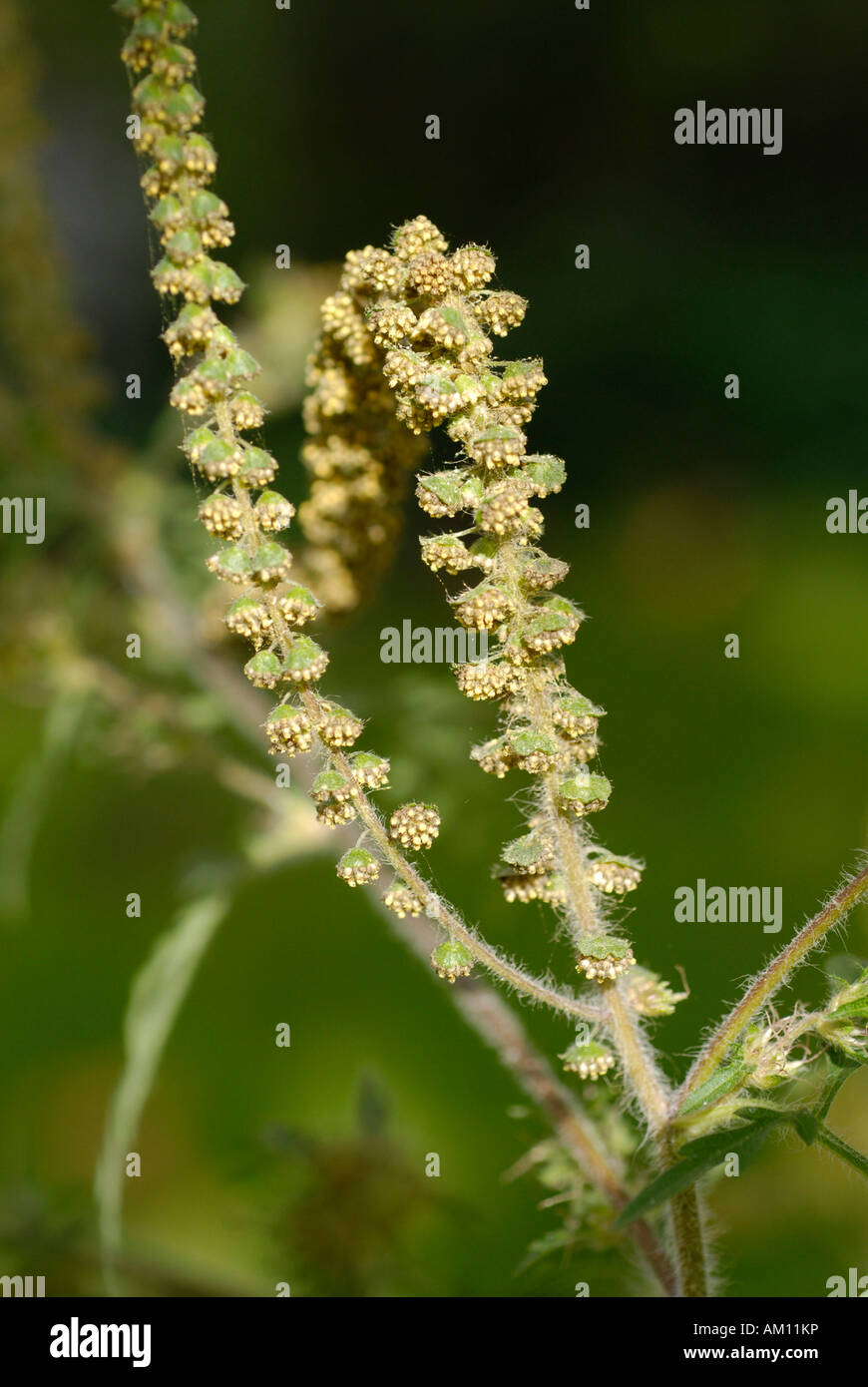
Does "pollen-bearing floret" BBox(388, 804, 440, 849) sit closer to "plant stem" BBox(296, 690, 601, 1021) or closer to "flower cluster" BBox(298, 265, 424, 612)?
"plant stem" BBox(296, 690, 601, 1021)

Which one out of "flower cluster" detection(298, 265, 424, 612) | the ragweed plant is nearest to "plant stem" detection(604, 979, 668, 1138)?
the ragweed plant

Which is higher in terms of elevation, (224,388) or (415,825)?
(224,388)

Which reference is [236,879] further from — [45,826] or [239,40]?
[239,40]

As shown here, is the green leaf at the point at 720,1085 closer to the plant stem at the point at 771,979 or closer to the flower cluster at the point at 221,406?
the plant stem at the point at 771,979
